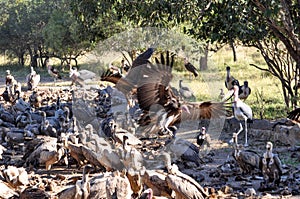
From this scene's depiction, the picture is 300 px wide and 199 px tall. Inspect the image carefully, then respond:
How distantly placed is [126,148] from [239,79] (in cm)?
1267

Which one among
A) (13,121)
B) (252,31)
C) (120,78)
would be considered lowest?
(13,121)

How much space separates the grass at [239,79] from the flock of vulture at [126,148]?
3.43 feet

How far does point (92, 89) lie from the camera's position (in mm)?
19062

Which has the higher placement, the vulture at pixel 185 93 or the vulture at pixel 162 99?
the vulture at pixel 162 99

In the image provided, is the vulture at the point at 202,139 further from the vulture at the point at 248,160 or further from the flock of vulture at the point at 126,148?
the vulture at the point at 248,160

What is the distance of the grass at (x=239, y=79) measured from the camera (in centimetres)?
1508

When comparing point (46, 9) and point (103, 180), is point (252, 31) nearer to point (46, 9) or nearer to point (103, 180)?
point (103, 180)

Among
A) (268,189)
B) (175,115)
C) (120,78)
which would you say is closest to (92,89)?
(120,78)

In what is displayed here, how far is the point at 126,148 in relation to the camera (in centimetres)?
873

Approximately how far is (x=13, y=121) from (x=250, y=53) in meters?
18.2

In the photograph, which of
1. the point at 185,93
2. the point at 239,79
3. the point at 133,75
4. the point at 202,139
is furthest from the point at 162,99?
the point at 239,79

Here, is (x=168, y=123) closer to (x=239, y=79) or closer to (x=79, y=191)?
(x=79, y=191)

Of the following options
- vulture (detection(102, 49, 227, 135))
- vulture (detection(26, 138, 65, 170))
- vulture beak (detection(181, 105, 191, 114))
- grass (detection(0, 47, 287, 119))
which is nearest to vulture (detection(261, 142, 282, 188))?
vulture (detection(102, 49, 227, 135))

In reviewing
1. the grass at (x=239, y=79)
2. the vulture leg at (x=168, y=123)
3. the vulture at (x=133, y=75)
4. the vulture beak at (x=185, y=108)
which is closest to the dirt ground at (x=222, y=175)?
the vulture leg at (x=168, y=123)
